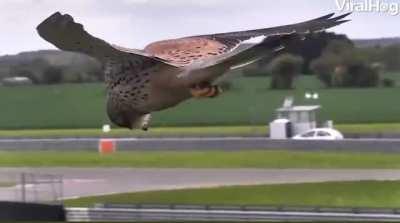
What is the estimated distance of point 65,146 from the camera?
3.47 meters

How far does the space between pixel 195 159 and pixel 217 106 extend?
13.9 inches

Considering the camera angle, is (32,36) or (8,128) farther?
(8,128)

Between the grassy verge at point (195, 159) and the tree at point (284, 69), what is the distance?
0.97 feet

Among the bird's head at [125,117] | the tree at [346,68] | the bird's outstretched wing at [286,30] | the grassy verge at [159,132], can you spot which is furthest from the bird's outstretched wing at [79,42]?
the tree at [346,68]

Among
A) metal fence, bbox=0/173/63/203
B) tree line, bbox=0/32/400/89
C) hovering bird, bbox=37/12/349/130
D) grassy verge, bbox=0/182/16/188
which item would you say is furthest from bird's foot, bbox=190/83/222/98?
grassy verge, bbox=0/182/16/188

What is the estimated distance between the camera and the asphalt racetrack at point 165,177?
3415 mm

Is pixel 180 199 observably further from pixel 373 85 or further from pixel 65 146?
pixel 373 85

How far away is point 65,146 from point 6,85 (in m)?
0.33

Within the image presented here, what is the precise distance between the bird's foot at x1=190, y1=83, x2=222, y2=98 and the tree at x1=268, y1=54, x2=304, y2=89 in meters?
0.63

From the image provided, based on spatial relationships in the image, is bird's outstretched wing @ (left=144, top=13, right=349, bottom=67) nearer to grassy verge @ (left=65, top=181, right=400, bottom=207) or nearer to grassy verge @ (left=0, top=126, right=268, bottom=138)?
grassy verge @ (left=0, top=126, right=268, bottom=138)

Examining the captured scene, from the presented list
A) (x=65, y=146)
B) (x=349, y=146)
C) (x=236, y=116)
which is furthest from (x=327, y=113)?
(x=65, y=146)

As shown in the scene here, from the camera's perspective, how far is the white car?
3400 millimetres

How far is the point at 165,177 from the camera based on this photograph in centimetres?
350

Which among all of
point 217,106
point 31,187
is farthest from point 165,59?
point 31,187
